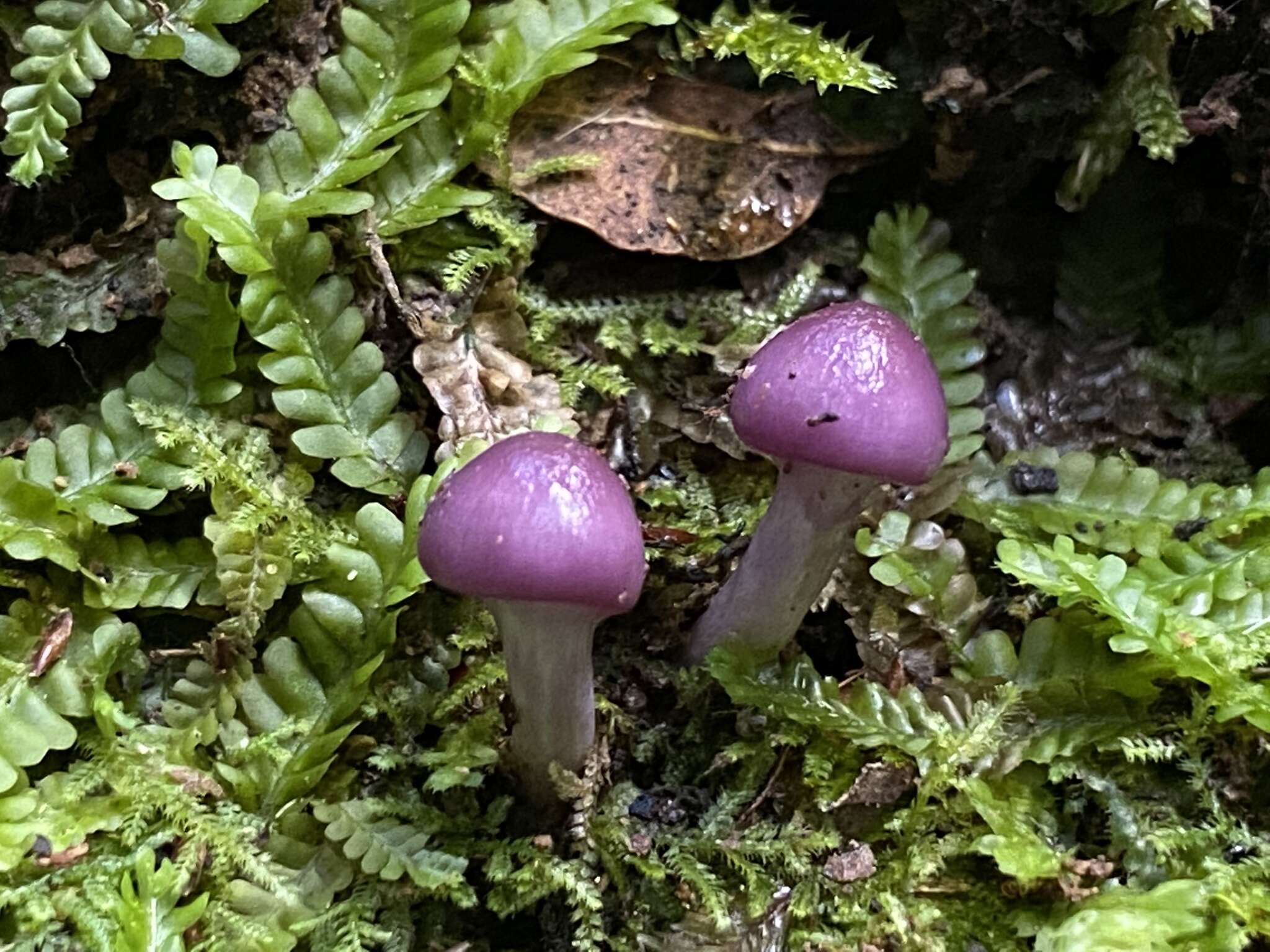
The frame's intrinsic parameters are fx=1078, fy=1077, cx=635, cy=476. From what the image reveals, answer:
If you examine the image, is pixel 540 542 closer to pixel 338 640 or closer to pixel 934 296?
pixel 338 640

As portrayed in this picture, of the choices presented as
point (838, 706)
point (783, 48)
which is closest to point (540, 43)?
point (783, 48)

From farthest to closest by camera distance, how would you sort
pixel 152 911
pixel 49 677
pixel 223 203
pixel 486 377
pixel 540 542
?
pixel 486 377 < pixel 223 203 < pixel 49 677 < pixel 152 911 < pixel 540 542

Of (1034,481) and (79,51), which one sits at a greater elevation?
(79,51)

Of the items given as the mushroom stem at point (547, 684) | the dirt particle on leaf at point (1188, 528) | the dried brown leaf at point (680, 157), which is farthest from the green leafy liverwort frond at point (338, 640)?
the dirt particle on leaf at point (1188, 528)

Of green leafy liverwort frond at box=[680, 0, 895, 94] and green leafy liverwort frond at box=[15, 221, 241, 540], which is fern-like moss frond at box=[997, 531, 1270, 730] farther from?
green leafy liverwort frond at box=[15, 221, 241, 540]

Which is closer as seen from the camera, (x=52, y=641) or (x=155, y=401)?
(x=52, y=641)

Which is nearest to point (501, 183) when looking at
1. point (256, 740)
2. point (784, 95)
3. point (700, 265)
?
point (700, 265)

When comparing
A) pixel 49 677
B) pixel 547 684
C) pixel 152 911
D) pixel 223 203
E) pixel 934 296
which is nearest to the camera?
pixel 152 911
